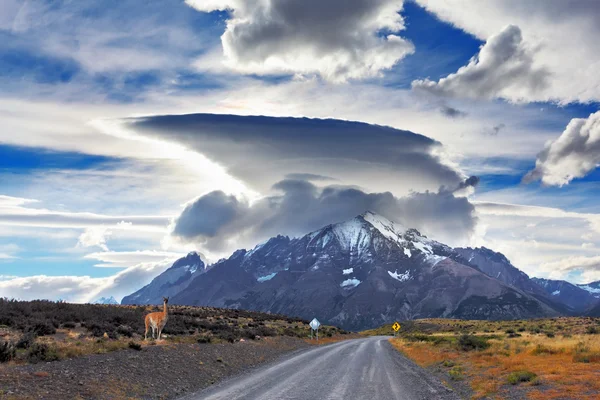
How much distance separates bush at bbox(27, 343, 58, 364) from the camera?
20.7 meters

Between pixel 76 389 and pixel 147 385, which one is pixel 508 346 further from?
pixel 76 389

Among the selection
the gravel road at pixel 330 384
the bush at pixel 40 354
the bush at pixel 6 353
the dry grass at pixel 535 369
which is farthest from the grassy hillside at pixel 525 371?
the bush at pixel 6 353

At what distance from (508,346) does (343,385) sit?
71.8 feet

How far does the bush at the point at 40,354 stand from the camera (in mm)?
20667

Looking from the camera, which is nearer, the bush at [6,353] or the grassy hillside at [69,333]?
the bush at [6,353]

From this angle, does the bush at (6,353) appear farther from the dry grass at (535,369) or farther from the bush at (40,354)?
the dry grass at (535,369)

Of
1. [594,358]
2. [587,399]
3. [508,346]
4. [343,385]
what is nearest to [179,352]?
[343,385]

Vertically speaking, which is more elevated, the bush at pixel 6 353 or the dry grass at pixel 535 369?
the bush at pixel 6 353

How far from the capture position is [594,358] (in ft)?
88.7

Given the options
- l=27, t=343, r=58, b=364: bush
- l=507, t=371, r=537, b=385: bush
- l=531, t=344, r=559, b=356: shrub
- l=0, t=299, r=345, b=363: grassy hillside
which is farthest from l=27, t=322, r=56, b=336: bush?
l=531, t=344, r=559, b=356: shrub

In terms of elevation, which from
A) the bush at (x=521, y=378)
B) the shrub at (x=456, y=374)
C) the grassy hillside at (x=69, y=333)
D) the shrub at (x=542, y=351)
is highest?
the grassy hillside at (x=69, y=333)

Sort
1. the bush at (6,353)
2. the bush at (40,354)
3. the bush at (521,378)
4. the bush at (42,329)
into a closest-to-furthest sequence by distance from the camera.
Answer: the bush at (6,353) < the bush at (40,354) < the bush at (521,378) < the bush at (42,329)

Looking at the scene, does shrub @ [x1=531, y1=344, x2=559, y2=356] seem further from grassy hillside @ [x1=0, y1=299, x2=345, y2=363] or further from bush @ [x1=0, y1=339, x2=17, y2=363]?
bush @ [x1=0, y1=339, x2=17, y2=363]

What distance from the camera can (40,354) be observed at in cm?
2119
